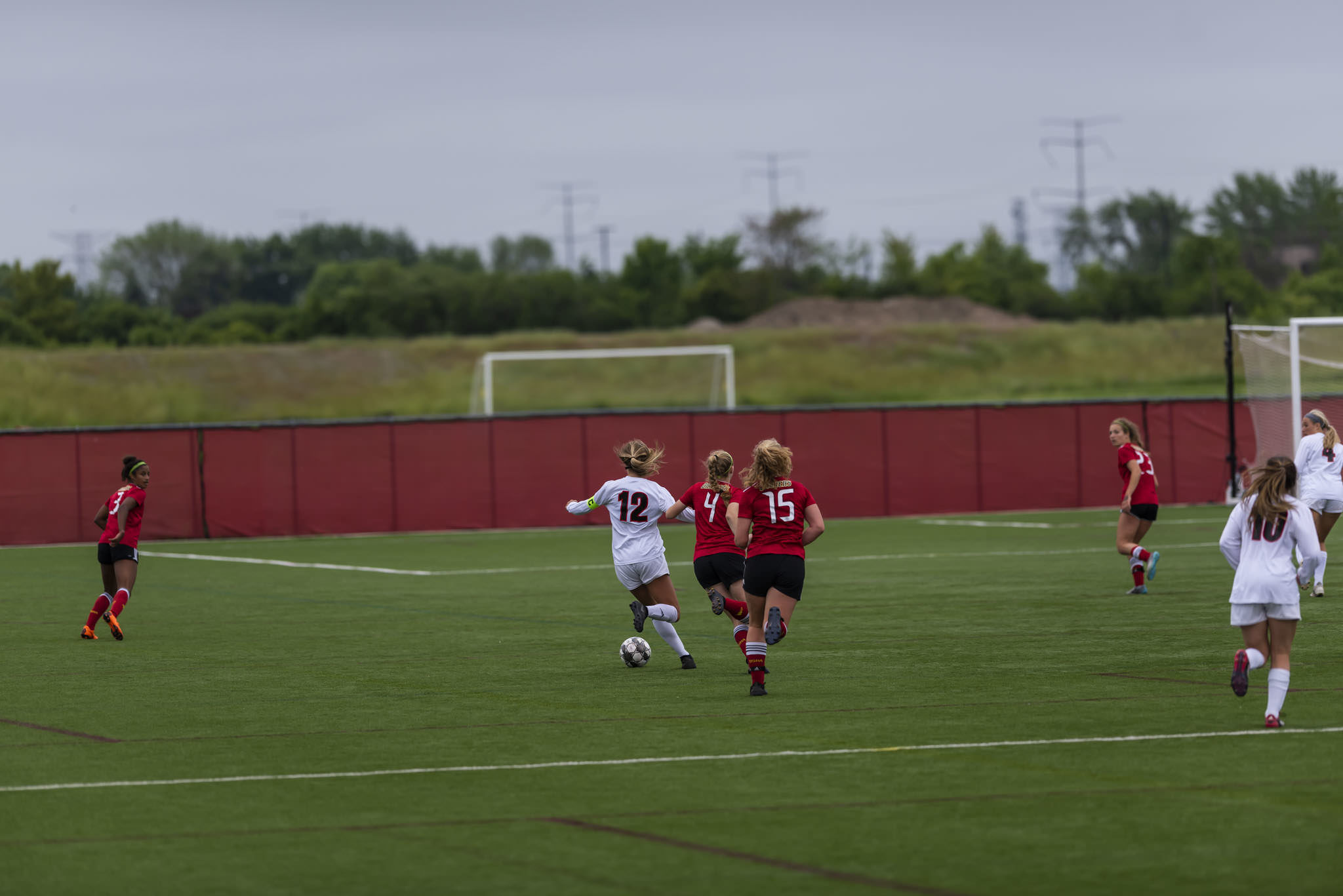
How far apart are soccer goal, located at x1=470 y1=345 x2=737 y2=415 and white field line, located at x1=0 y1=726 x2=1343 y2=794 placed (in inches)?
2452

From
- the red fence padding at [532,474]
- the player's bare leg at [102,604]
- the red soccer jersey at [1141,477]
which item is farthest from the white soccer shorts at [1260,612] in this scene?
the red fence padding at [532,474]

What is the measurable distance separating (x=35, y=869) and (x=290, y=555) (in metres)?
23.2

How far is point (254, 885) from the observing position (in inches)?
274

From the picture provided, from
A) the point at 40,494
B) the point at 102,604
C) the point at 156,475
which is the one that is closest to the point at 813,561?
the point at 102,604

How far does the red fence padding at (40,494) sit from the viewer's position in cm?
3531

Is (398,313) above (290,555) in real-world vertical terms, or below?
above

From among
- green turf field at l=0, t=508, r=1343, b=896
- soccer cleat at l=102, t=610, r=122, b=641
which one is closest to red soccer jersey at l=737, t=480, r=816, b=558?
green turf field at l=0, t=508, r=1343, b=896

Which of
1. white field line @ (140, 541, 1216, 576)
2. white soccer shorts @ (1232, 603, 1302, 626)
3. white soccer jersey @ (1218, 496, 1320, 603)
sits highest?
white soccer jersey @ (1218, 496, 1320, 603)

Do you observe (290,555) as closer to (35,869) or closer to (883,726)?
(883,726)

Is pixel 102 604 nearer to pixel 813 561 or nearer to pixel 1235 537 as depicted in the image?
pixel 1235 537

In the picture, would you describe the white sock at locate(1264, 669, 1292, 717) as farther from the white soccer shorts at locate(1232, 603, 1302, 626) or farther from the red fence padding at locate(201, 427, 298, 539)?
the red fence padding at locate(201, 427, 298, 539)

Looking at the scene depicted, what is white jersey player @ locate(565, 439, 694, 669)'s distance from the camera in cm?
1332

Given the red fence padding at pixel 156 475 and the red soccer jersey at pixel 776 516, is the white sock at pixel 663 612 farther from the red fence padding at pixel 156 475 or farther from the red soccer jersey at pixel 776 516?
the red fence padding at pixel 156 475

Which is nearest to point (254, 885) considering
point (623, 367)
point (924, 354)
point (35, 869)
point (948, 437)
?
point (35, 869)
